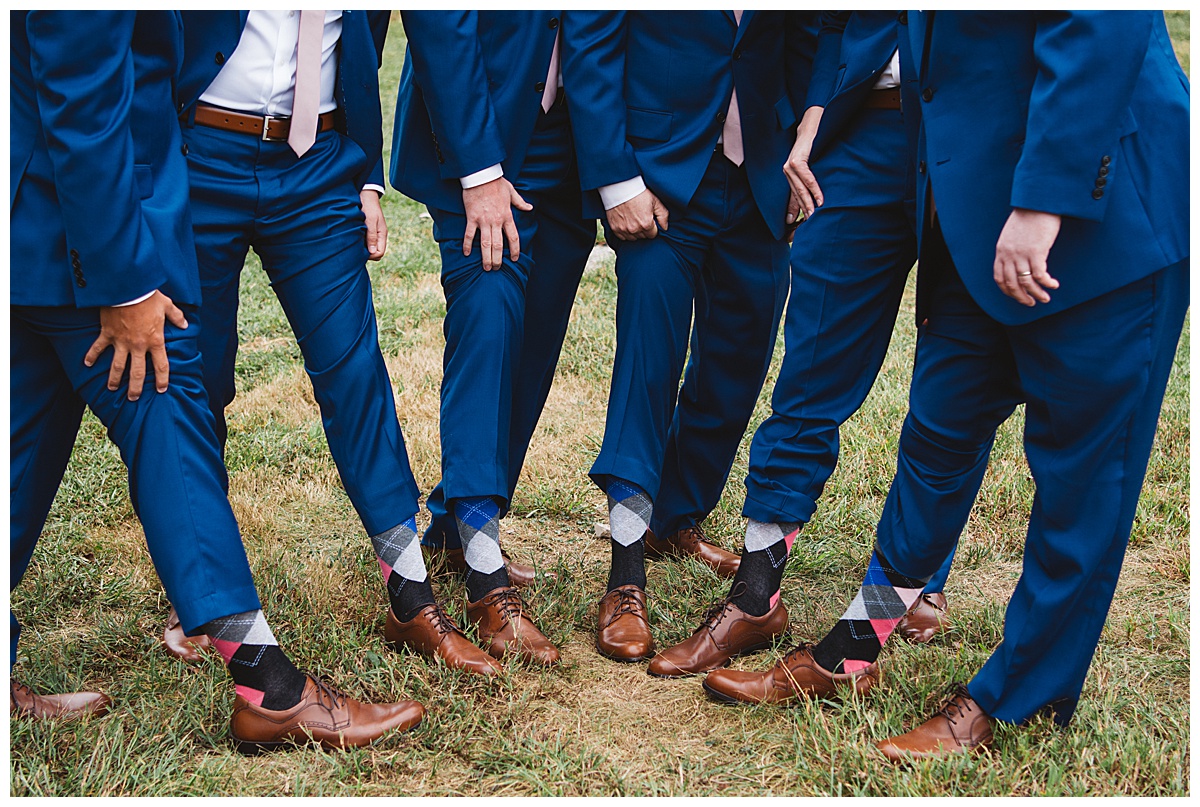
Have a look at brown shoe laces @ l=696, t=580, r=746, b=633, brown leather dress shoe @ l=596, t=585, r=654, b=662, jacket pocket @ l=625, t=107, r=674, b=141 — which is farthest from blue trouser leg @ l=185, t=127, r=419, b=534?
brown shoe laces @ l=696, t=580, r=746, b=633

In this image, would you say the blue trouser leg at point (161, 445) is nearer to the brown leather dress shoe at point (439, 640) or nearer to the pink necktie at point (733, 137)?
the brown leather dress shoe at point (439, 640)

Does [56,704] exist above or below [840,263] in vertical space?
below

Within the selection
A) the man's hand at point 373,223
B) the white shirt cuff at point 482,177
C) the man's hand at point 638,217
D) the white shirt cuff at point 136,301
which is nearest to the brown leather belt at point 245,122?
the man's hand at point 373,223

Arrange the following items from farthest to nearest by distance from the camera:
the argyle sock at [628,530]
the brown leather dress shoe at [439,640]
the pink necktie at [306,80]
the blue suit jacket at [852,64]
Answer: the argyle sock at [628,530] → the brown leather dress shoe at [439,640] → the pink necktie at [306,80] → the blue suit jacket at [852,64]

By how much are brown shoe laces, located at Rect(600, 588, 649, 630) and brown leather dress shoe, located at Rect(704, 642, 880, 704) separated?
357mm

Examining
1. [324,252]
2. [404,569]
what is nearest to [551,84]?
[324,252]

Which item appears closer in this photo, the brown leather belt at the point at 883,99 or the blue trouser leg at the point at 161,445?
the blue trouser leg at the point at 161,445

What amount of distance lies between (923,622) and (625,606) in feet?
2.72

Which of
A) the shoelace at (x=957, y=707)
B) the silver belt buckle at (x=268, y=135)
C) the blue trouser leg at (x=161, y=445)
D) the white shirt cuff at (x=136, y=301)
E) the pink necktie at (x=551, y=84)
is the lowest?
the shoelace at (x=957, y=707)

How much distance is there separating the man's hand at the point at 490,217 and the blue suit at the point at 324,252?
0.28 metres

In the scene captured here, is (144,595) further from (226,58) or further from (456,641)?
(226,58)

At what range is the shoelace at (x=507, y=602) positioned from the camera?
9.83ft

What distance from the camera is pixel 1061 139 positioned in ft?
6.59

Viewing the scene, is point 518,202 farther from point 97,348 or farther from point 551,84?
point 97,348
